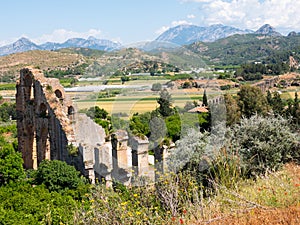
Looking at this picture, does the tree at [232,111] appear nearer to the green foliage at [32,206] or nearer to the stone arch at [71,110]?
the stone arch at [71,110]

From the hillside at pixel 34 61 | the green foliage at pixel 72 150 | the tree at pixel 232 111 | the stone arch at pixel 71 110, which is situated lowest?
the green foliage at pixel 72 150

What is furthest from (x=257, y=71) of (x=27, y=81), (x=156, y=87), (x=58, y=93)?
(x=58, y=93)

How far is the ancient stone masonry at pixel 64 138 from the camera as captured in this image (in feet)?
41.7

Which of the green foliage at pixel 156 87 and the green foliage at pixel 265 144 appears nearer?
the green foliage at pixel 265 144

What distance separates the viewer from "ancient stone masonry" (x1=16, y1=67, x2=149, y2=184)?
1270cm

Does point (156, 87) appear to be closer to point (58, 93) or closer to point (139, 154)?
point (58, 93)

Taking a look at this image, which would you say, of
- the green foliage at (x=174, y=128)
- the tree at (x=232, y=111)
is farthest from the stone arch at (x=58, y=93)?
the tree at (x=232, y=111)

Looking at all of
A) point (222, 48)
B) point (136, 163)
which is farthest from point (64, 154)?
point (222, 48)

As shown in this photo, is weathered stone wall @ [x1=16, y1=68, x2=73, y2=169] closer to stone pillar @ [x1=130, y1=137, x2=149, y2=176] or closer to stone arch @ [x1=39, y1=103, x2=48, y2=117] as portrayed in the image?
stone arch @ [x1=39, y1=103, x2=48, y2=117]

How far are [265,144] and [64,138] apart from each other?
28.1 feet

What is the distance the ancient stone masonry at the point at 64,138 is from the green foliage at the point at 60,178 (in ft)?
2.12

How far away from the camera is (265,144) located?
27.2 ft

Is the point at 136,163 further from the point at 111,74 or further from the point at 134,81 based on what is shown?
the point at 134,81

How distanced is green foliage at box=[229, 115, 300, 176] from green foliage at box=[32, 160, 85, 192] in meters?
6.11
